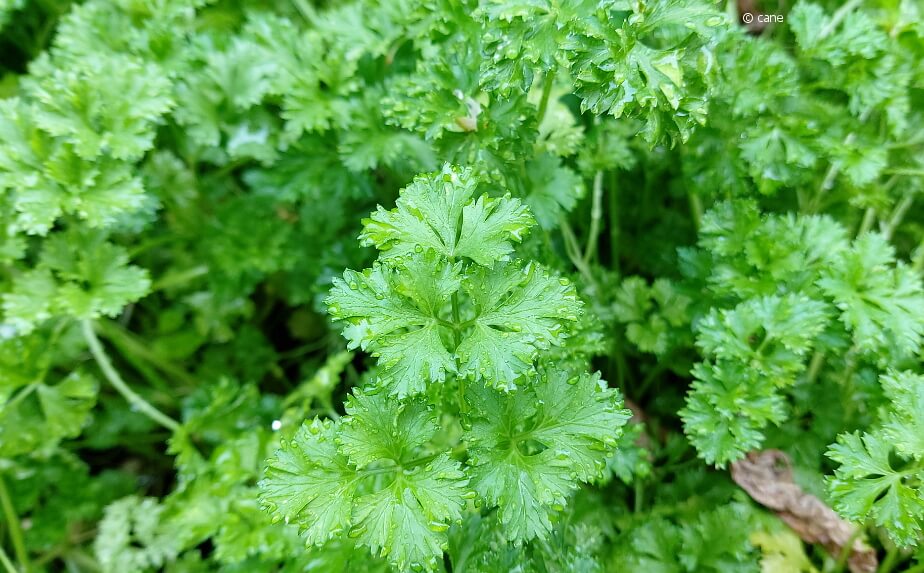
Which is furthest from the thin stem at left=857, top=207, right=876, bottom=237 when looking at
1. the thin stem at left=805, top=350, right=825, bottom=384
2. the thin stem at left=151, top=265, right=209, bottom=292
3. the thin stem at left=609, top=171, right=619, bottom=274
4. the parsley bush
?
the thin stem at left=151, top=265, right=209, bottom=292

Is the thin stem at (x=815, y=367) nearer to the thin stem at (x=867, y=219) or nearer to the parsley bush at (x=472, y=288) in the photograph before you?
the parsley bush at (x=472, y=288)

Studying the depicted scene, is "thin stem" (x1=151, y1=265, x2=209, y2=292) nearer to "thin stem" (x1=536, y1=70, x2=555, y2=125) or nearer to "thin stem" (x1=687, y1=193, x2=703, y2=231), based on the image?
"thin stem" (x1=536, y1=70, x2=555, y2=125)

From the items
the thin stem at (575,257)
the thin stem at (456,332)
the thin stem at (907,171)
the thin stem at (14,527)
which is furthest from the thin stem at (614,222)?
the thin stem at (14,527)

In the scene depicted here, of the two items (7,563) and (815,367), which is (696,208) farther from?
(7,563)

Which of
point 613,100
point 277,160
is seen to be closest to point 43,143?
point 277,160

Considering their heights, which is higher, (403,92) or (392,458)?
(403,92)

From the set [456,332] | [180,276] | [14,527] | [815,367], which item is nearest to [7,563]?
[14,527]

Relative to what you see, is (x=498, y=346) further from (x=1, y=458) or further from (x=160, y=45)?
(x=1, y=458)
